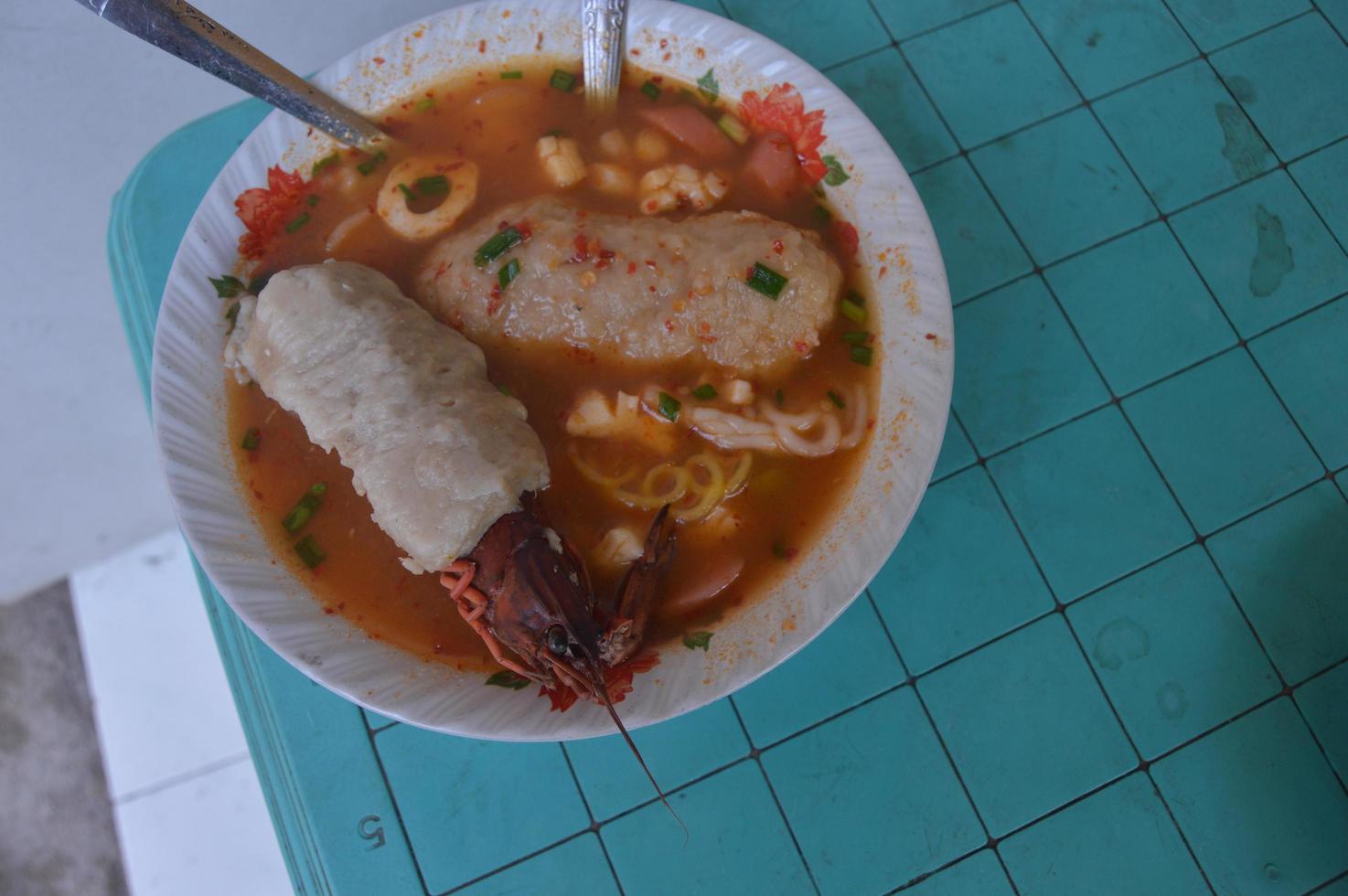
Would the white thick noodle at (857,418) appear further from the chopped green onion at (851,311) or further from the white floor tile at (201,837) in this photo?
the white floor tile at (201,837)

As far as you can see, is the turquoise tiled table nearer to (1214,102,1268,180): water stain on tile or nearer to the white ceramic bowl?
(1214,102,1268,180): water stain on tile

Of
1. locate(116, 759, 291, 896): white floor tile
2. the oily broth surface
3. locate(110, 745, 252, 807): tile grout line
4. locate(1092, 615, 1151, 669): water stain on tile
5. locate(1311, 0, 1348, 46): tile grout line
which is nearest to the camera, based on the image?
the oily broth surface

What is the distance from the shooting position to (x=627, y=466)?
2.58 metres

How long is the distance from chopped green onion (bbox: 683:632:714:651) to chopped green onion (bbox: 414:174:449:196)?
1.57 metres

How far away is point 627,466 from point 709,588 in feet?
1.39

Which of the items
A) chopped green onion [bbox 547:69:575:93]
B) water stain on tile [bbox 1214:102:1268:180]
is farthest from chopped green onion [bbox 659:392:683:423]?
water stain on tile [bbox 1214:102:1268:180]

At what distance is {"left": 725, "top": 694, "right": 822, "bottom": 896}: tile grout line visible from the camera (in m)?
2.52

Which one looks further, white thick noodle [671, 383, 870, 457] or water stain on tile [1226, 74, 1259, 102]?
water stain on tile [1226, 74, 1259, 102]

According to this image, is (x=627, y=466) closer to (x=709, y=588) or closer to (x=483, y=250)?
(x=709, y=588)

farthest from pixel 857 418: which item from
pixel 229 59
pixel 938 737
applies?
pixel 229 59

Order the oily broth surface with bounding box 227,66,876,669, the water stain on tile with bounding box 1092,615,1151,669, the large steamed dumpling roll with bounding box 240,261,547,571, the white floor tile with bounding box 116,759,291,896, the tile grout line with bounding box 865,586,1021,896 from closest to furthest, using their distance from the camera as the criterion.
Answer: the large steamed dumpling roll with bounding box 240,261,547,571
the oily broth surface with bounding box 227,66,876,669
the tile grout line with bounding box 865,586,1021,896
the water stain on tile with bounding box 1092,615,1151,669
the white floor tile with bounding box 116,759,291,896

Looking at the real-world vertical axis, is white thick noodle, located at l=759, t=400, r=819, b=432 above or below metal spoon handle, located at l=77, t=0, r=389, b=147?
below

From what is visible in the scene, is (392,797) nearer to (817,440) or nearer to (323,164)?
(817,440)

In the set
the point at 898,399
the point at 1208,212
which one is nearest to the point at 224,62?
the point at 898,399
